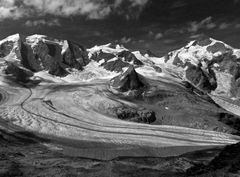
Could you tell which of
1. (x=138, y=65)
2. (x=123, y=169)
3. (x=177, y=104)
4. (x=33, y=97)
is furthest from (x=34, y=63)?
(x=123, y=169)

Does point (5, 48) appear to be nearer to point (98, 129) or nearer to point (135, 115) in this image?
point (135, 115)

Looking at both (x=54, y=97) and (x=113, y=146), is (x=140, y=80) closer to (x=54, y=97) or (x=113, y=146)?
(x=54, y=97)

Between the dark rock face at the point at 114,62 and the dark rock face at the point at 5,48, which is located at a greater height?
the dark rock face at the point at 5,48

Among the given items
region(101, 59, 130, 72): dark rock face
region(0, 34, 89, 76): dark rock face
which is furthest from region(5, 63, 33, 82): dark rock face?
region(101, 59, 130, 72): dark rock face

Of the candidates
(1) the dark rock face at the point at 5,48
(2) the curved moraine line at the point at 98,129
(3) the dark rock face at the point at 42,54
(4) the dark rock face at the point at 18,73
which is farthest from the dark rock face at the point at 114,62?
(2) the curved moraine line at the point at 98,129

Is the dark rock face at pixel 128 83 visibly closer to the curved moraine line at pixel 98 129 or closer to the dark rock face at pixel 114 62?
the curved moraine line at pixel 98 129

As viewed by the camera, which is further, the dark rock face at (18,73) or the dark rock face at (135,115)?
the dark rock face at (18,73)

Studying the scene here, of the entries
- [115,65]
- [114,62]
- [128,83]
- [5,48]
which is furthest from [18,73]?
[114,62]

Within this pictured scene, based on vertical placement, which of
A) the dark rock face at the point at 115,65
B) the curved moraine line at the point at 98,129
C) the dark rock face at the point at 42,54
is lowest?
the dark rock face at the point at 115,65
